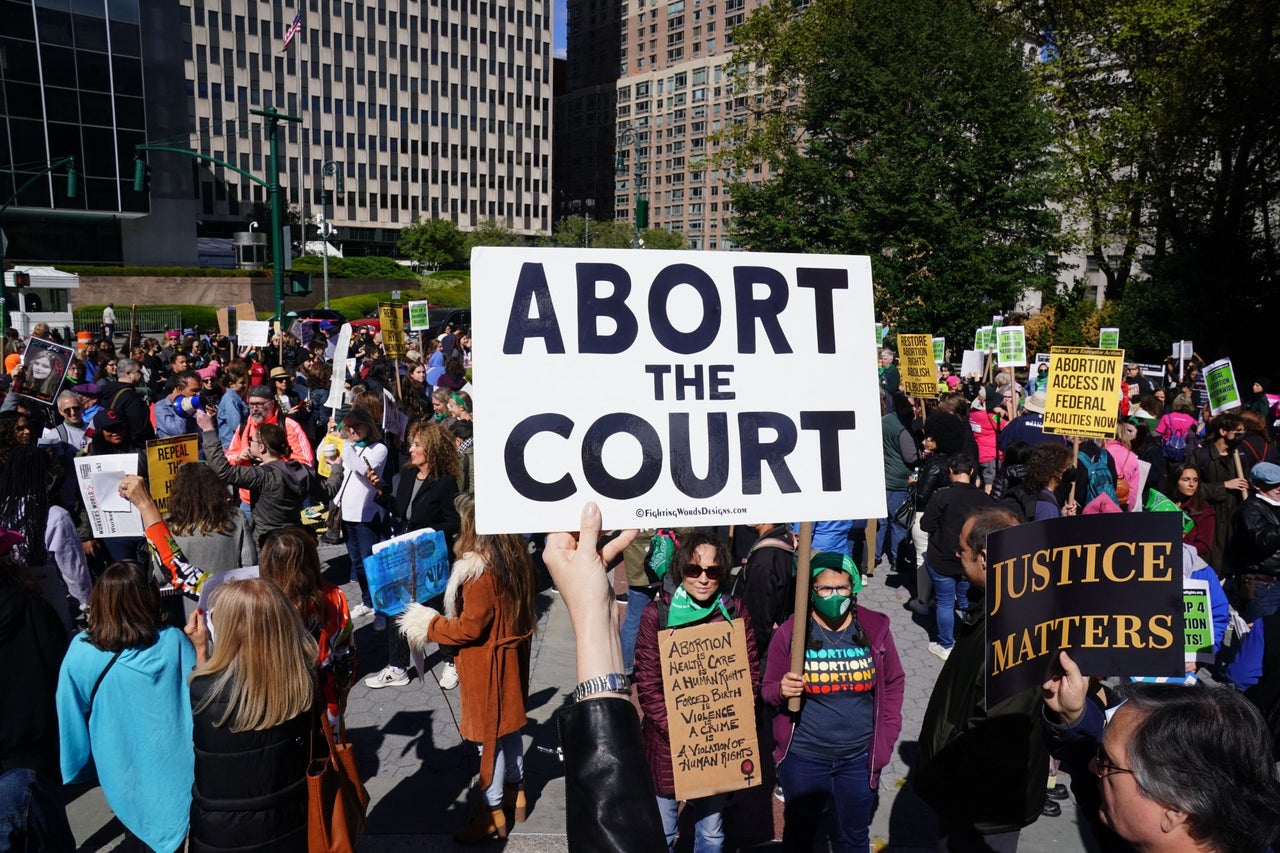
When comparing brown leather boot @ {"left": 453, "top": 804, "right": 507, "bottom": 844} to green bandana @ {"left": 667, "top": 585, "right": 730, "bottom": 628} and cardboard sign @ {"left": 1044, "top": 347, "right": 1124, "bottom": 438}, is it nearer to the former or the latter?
green bandana @ {"left": 667, "top": 585, "right": 730, "bottom": 628}

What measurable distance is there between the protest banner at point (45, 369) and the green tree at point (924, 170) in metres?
19.5

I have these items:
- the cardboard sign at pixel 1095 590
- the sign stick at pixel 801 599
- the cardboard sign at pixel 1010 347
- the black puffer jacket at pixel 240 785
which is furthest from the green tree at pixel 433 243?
the cardboard sign at pixel 1095 590

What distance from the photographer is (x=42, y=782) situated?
289cm

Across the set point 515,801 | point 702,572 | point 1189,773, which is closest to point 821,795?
point 702,572

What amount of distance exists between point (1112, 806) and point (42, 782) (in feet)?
10.2

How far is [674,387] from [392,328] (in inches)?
462

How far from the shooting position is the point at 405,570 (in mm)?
5430

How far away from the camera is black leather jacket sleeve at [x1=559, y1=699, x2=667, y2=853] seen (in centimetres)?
167

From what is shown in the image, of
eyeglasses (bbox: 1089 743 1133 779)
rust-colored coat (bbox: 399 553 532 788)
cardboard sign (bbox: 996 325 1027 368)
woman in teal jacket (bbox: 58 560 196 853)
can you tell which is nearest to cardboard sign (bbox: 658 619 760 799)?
rust-colored coat (bbox: 399 553 532 788)

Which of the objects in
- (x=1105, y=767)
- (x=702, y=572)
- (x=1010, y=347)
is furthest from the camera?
(x=1010, y=347)

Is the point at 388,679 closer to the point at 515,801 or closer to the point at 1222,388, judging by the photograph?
the point at 515,801

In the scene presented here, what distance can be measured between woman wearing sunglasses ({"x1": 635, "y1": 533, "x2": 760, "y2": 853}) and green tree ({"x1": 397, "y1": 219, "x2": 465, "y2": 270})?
73.9 meters

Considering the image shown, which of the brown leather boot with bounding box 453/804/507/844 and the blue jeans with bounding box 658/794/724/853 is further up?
the blue jeans with bounding box 658/794/724/853

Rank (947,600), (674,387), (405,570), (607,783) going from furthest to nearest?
(947,600) → (405,570) → (674,387) → (607,783)
